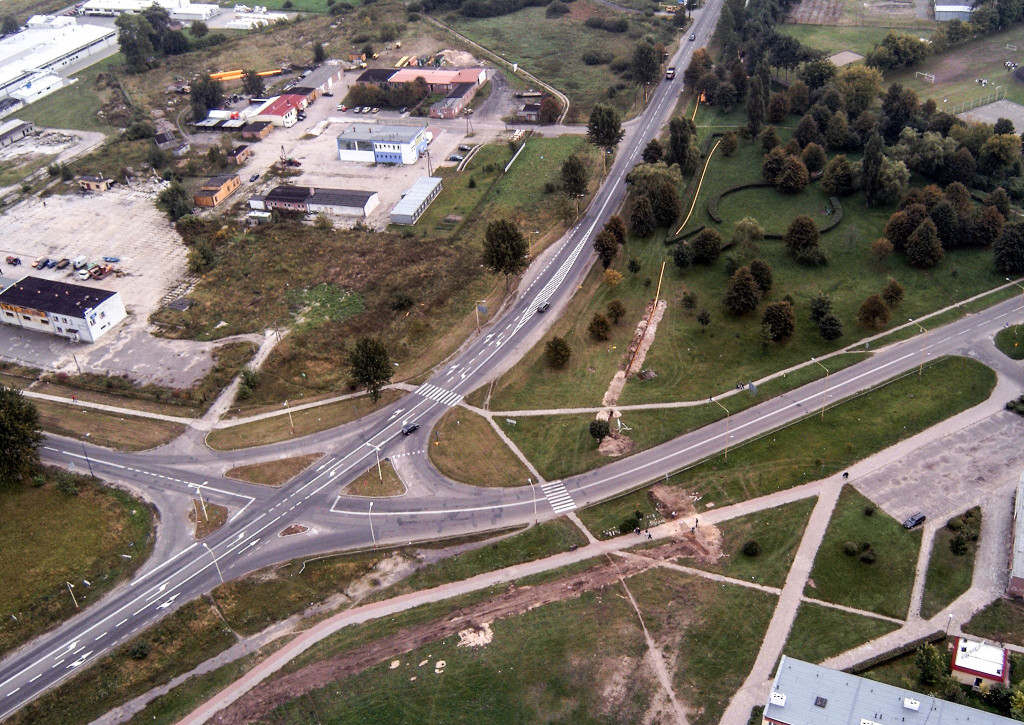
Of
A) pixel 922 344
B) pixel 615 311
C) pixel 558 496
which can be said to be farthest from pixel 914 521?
pixel 615 311

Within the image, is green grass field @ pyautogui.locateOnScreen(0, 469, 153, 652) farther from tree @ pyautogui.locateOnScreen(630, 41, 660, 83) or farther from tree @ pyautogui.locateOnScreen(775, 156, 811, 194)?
tree @ pyautogui.locateOnScreen(630, 41, 660, 83)

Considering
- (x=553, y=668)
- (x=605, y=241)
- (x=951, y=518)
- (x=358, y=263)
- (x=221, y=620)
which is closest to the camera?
(x=553, y=668)

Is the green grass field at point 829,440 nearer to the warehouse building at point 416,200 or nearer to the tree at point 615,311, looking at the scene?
the tree at point 615,311

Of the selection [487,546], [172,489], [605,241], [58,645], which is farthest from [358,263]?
[58,645]

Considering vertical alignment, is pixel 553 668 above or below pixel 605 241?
below

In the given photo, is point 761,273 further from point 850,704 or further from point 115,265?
point 115,265

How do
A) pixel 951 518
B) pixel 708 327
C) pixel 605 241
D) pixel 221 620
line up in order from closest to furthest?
pixel 221 620 < pixel 951 518 < pixel 708 327 < pixel 605 241

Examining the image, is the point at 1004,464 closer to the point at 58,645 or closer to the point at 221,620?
the point at 221,620
